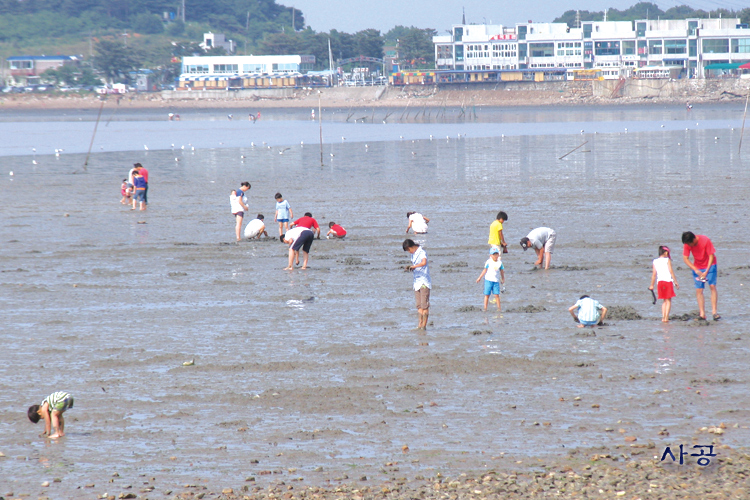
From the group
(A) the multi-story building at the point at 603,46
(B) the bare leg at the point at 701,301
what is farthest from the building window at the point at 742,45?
(B) the bare leg at the point at 701,301

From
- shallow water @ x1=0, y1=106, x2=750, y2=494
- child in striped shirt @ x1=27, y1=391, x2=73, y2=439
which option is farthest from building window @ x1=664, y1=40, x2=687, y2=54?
child in striped shirt @ x1=27, y1=391, x2=73, y2=439

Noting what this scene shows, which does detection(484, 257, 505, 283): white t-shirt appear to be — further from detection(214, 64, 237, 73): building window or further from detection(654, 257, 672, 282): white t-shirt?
detection(214, 64, 237, 73): building window

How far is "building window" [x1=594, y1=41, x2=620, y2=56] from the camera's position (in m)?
153

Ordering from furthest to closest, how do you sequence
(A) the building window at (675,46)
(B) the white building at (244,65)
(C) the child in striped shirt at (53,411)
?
(B) the white building at (244,65), (A) the building window at (675,46), (C) the child in striped shirt at (53,411)

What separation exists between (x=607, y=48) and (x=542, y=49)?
38.7 feet

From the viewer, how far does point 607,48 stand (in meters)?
154

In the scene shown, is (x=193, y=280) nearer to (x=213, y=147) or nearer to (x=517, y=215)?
(x=517, y=215)

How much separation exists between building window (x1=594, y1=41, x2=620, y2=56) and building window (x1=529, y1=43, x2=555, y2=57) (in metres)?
7.96

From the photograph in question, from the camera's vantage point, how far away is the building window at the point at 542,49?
513ft

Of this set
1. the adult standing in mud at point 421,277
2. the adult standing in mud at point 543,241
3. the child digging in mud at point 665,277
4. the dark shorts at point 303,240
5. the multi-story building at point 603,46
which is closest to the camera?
the adult standing in mud at point 421,277

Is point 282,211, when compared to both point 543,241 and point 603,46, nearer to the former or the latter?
point 543,241

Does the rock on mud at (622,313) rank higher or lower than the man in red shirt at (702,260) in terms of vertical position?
lower

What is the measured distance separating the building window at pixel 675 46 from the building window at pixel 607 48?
865 cm

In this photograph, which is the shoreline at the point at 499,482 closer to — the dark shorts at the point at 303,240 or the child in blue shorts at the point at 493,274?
the child in blue shorts at the point at 493,274
